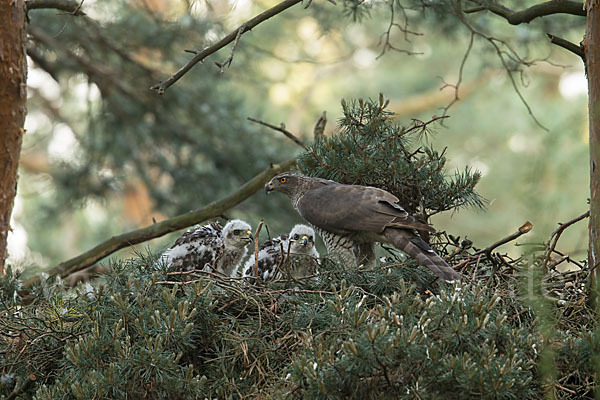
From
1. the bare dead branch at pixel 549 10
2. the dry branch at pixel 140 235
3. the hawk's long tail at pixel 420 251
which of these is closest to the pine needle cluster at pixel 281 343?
the hawk's long tail at pixel 420 251

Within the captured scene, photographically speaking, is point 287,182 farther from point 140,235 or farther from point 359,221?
point 140,235

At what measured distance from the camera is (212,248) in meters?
4.04

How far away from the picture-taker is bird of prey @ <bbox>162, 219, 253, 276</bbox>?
3949 mm

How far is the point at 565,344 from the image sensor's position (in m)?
2.56

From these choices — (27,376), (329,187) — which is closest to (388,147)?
(329,187)

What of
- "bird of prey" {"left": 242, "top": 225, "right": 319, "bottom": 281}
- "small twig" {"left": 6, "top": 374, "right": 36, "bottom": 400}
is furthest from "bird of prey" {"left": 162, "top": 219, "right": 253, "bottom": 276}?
"small twig" {"left": 6, "top": 374, "right": 36, "bottom": 400}

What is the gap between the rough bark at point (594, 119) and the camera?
3125 millimetres

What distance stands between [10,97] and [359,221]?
2.06 metres

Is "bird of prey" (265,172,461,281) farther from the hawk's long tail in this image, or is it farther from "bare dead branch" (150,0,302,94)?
"bare dead branch" (150,0,302,94)

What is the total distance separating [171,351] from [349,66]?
39.5 feet

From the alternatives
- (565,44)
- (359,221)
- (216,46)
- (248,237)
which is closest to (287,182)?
(248,237)

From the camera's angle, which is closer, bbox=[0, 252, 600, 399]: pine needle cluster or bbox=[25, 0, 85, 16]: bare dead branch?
bbox=[0, 252, 600, 399]: pine needle cluster

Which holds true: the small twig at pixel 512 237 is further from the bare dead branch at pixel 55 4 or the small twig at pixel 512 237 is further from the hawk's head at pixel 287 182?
the bare dead branch at pixel 55 4

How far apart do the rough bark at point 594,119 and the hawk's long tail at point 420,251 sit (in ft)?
1.96
